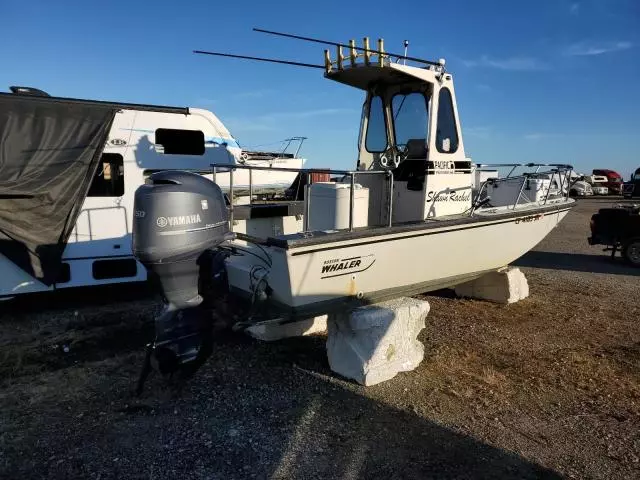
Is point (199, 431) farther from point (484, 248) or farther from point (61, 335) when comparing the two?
point (484, 248)

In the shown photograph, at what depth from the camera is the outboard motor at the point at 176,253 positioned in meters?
3.43

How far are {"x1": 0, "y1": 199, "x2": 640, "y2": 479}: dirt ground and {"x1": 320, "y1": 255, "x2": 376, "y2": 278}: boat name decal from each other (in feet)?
3.03

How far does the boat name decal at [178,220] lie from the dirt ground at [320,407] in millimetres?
1381

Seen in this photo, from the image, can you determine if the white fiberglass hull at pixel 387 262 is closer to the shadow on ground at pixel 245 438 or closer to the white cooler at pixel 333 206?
the white cooler at pixel 333 206

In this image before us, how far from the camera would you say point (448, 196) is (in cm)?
540

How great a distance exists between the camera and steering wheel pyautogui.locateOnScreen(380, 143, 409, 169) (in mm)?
5641

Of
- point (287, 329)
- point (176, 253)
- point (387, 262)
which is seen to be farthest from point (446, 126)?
point (176, 253)

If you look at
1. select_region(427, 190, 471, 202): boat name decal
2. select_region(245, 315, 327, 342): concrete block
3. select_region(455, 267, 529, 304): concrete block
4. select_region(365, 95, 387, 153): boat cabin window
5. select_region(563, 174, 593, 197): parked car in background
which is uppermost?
select_region(365, 95, 387, 153): boat cabin window

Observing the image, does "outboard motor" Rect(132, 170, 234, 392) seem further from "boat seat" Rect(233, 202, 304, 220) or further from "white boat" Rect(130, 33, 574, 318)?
"boat seat" Rect(233, 202, 304, 220)

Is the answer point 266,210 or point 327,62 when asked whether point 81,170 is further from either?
point 327,62

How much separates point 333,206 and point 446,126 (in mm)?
1839

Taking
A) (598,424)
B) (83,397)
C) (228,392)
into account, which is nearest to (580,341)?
(598,424)

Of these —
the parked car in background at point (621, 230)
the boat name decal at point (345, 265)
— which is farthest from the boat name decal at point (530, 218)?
the parked car in background at point (621, 230)

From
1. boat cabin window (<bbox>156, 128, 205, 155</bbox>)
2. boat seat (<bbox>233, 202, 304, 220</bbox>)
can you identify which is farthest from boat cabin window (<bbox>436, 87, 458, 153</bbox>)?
boat cabin window (<bbox>156, 128, 205, 155</bbox>)
